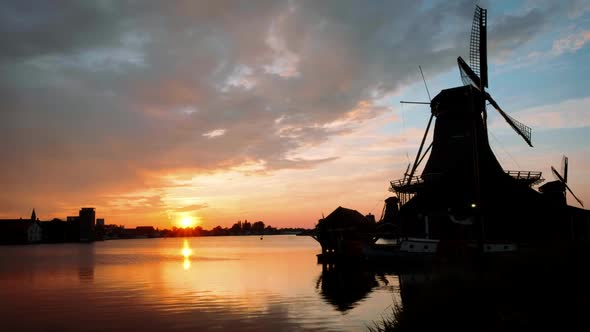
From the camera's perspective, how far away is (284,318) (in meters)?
20.5

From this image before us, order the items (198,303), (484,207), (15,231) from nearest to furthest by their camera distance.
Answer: (198,303), (484,207), (15,231)

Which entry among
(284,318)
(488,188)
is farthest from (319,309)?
(488,188)

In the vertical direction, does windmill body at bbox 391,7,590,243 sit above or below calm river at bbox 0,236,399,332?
above

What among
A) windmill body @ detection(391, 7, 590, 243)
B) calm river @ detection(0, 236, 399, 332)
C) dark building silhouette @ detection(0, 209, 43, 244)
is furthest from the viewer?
dark building silhouette @ detection(0, 209, 43, 244)

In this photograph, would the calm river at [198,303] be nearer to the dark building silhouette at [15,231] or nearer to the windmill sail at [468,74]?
the windmill sail at [468,74]

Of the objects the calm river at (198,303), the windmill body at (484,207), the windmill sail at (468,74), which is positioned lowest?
the calm river at (198,303)

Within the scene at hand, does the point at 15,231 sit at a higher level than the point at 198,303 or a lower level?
Result: higher

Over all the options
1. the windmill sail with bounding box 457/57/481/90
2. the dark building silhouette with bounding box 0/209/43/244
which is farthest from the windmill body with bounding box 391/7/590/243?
the dark building silhouette with bounding box 0/209/43/244

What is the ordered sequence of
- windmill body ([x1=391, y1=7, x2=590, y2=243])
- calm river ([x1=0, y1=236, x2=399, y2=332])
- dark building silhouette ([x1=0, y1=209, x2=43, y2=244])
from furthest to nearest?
dark building silhouette ([x1=0, y1=209, x2=43, y2=244])
windmill body ([x1=391, y1=7, x2=590, y2=243])
calm river ([x1=0, y1=236, x2=399, y2=332])

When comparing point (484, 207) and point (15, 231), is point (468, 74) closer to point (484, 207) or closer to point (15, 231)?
point (484, 207)

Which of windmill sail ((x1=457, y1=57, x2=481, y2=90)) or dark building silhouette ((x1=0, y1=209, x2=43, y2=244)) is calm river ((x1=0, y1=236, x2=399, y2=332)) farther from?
dark building silhouette ((x1=0, y1=209, x2=43, y2=244))

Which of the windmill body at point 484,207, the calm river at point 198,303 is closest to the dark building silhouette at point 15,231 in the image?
the calm river at point 198,303

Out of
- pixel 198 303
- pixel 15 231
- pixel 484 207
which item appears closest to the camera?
pixel 198 303

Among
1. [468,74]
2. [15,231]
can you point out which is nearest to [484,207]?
[468,74]
